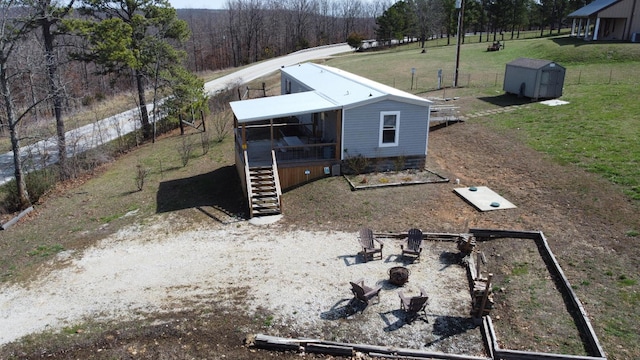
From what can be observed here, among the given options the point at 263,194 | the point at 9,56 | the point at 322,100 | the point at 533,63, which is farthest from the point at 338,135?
the point at 533,63

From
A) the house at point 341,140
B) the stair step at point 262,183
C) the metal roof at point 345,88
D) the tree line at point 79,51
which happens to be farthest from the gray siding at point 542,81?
the tree line at point 79,51

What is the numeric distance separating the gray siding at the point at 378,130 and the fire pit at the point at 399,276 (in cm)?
750

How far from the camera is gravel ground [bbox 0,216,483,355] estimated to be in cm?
932

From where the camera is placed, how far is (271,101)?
19.2m

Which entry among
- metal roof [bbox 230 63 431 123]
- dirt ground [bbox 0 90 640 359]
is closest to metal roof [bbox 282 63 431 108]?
metal roof [bbox 230 63 431 123]

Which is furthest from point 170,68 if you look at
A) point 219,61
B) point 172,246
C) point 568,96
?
point 219,61

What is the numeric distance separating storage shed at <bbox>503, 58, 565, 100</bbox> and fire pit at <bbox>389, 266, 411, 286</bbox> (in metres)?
18.9

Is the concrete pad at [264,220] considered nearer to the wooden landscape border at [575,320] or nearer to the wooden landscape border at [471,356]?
the wooden landscape border at [471,356]

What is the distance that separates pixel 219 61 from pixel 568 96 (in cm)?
6354

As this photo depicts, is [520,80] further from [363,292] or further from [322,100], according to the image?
[363,292]

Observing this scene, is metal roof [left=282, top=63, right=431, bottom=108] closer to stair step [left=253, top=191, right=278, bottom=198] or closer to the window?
the window

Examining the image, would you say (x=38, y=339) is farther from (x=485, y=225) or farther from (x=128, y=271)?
(x=485, y=225)

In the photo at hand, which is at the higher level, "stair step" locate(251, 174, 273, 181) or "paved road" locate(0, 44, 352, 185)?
"stair step" locate(251, 174, 273, 181)

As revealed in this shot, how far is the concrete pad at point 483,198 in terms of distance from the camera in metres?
14.4
